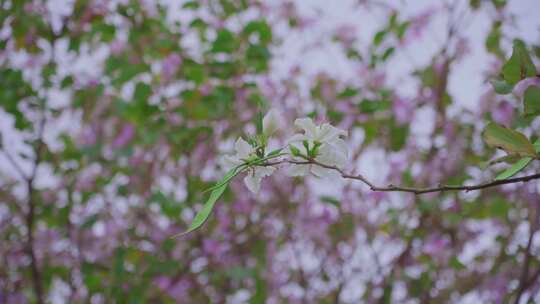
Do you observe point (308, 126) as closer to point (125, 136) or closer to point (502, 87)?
point (502, 87)

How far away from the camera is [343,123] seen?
6.97 ft

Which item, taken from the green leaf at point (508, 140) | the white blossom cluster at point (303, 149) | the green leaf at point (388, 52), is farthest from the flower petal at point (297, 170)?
the green leaf at point (388, 52)

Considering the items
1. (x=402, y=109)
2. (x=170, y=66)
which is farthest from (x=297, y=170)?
(x=402, y=109)

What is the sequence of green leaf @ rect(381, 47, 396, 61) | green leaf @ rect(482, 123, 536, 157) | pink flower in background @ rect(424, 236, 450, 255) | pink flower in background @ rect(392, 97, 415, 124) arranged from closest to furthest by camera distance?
green leaf @ rect(482, 123, 536, 157) < green leaf @ rect(381, 47, 396, 61) < pink flower in background @ rect(424, 236, 450, 255) < pink flower in background @ rect(392, 97, 415, 124)

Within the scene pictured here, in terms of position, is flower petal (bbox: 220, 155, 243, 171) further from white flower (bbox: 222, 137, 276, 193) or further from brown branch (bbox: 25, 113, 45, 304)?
brown branch (bbox: 25, 113, 45, 304)

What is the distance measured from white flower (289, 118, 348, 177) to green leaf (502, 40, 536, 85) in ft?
0.78

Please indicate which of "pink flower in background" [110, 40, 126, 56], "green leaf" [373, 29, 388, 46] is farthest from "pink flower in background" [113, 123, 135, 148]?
"green leaf" [373, 29, 388, 46]

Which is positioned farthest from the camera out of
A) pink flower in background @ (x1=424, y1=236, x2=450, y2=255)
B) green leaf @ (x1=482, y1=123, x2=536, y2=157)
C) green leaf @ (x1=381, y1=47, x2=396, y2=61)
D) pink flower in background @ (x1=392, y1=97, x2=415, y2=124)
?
pink flower in background @ (x1=392, y1=97, x2=415, y2=124)

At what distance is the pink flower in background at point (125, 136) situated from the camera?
2.31 metres

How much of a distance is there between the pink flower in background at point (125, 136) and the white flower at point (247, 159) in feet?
5.61

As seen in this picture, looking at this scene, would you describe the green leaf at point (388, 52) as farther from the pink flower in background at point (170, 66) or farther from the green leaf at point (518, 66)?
the green leaf at point (518, 66)

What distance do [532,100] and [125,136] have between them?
195 centimetres

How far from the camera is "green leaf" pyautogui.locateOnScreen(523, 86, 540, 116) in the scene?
2.21ft

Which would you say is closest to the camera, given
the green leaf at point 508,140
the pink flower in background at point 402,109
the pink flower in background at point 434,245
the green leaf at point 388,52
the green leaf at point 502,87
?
Answer: the green leaf at point 508,140
